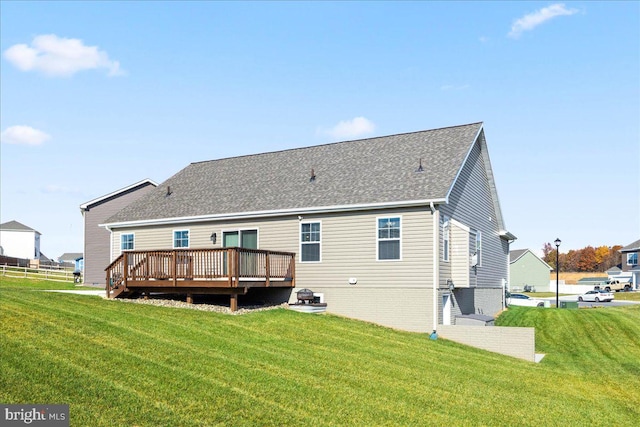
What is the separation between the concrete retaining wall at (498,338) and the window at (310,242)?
5.14 m

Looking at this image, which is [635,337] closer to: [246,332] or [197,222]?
[246,332]

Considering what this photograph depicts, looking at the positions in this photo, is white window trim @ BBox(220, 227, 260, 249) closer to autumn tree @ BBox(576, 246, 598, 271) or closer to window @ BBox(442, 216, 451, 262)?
window @ BBox(442, 216, 451, 262)

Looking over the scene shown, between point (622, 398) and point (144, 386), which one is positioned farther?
point (622, 398)

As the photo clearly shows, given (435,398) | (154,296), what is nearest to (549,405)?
(435,398)

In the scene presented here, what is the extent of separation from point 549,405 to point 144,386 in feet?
24.2

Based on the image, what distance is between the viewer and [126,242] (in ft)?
86.2

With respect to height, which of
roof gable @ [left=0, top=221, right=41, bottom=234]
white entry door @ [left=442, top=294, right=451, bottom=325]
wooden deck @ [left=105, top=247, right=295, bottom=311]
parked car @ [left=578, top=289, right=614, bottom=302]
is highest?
roof gable @ [left=0, top=221, right=41, bottom=234]

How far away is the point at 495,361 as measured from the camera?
15.8 m

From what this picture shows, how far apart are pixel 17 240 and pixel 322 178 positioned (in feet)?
200

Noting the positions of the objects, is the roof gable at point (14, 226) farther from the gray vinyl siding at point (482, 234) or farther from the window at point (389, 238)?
the window at point (389, 238)

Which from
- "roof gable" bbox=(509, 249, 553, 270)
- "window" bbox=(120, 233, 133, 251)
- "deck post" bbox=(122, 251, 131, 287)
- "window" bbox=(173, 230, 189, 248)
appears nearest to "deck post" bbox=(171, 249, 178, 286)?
"deck post" bbox=(122, 251, 131, 287)

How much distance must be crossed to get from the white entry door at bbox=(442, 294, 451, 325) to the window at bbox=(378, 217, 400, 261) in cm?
223

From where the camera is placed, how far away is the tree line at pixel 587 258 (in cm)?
12194

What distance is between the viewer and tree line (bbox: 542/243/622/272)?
400 ft
